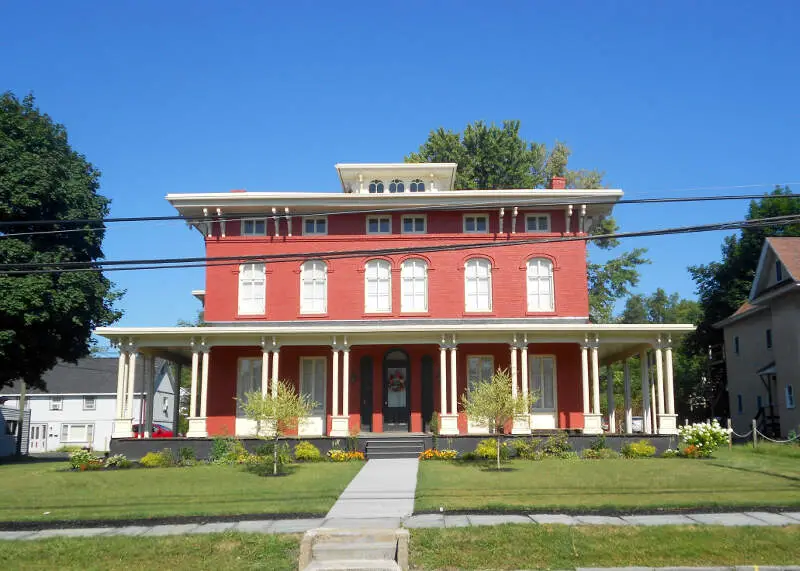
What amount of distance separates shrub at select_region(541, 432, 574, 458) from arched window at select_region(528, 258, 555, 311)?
6.01 m

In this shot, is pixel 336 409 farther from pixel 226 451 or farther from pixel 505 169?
pixel 505 169

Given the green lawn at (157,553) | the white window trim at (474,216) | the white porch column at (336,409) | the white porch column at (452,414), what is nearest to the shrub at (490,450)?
the white porch column at (452,414)

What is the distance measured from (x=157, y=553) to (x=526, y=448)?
533 inches

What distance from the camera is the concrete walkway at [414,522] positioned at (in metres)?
12.0

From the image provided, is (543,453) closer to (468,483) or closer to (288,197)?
(468,483)

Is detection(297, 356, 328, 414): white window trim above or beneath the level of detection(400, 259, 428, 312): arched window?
beneath

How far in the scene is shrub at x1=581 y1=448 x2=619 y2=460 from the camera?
2236 centimetres

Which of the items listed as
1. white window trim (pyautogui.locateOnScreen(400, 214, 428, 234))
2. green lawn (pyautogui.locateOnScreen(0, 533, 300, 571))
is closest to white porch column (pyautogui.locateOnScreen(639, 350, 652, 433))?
white window trim (pyautogui.locateOnScreen(400, 214, 428, 234))

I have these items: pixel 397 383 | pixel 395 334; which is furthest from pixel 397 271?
pixel 397 383

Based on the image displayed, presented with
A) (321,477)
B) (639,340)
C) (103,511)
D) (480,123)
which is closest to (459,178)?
(480,123)

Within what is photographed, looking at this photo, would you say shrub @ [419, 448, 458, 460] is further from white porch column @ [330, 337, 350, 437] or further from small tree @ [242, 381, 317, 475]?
small tree @ [242, 381, 317, 475]

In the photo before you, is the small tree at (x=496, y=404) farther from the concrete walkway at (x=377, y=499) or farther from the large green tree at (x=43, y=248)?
the large green tree at (x=43, y=248)

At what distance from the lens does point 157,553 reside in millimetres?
11078

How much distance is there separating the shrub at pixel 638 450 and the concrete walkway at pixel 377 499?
22.2 feet
